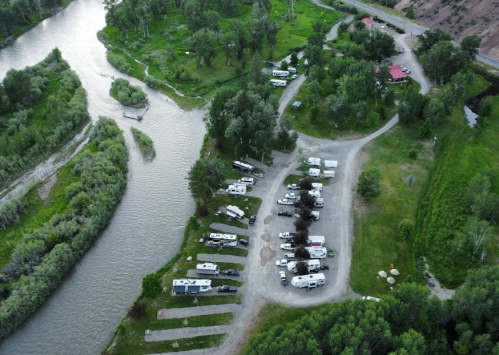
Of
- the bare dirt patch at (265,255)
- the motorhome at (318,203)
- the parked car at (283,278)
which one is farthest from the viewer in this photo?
the motorhome at (318,203)

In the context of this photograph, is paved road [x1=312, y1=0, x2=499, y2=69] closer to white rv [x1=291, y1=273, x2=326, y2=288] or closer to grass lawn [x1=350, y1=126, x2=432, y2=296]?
grass lawn [x1=350, y1=126, x2=432, y2=296]

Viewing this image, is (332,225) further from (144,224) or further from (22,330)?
(22,330)

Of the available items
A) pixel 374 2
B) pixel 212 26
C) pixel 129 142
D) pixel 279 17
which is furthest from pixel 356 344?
pixel 374 2

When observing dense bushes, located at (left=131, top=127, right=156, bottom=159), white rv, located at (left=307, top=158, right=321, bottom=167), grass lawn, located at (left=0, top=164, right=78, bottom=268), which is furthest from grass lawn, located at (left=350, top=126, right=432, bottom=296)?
grass lawn, located at (left=0, top=164, right=78, bottom=268)

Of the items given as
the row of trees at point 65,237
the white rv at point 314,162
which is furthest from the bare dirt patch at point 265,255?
the row of trees at point 65,237

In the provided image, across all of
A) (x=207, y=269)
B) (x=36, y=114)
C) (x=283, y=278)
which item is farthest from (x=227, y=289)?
(x=36, y=114)

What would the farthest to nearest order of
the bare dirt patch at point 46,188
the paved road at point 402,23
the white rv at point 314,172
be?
the paved road at point 402,23 < the white rv at point 314,172 < the bare dirt patch at point 46,188

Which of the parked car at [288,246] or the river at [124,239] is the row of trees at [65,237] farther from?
the parked car at [288,246]
